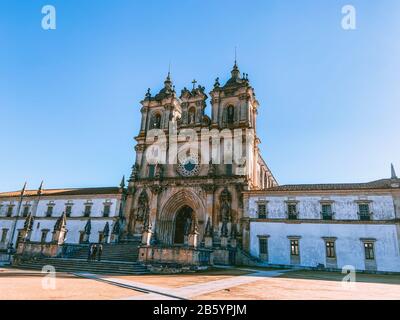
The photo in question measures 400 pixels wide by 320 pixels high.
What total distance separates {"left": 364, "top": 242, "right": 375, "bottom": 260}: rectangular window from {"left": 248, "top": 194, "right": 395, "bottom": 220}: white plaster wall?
2.53 m

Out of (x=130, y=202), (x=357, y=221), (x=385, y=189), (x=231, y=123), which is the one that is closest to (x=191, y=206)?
(x=130, y=202)

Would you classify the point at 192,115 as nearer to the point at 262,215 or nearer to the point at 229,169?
the point at 229,169

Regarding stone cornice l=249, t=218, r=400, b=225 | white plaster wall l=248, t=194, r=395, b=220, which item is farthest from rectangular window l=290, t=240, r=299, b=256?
white plaster wall l=248, t=194, r=395, b=220

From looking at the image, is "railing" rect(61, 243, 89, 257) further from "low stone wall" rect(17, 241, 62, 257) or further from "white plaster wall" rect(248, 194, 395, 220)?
"white plaster wall" rect(248, 194, 395, 220)

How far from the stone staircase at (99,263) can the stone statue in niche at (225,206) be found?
10192 millimetres

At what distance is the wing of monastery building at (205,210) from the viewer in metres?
25.8

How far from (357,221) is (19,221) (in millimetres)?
45876

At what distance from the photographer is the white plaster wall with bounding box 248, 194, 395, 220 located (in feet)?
88.7

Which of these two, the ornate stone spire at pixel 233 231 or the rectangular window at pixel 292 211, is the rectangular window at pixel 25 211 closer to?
the ornate stone spire at pixel 233 231

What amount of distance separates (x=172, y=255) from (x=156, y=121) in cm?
2557

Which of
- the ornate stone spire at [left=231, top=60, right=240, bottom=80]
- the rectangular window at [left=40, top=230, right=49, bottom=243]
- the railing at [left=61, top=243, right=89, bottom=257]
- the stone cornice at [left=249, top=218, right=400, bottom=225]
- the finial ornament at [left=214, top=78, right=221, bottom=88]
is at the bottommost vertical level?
the railing at [left=61, top=243, right=89, bottom=257]
